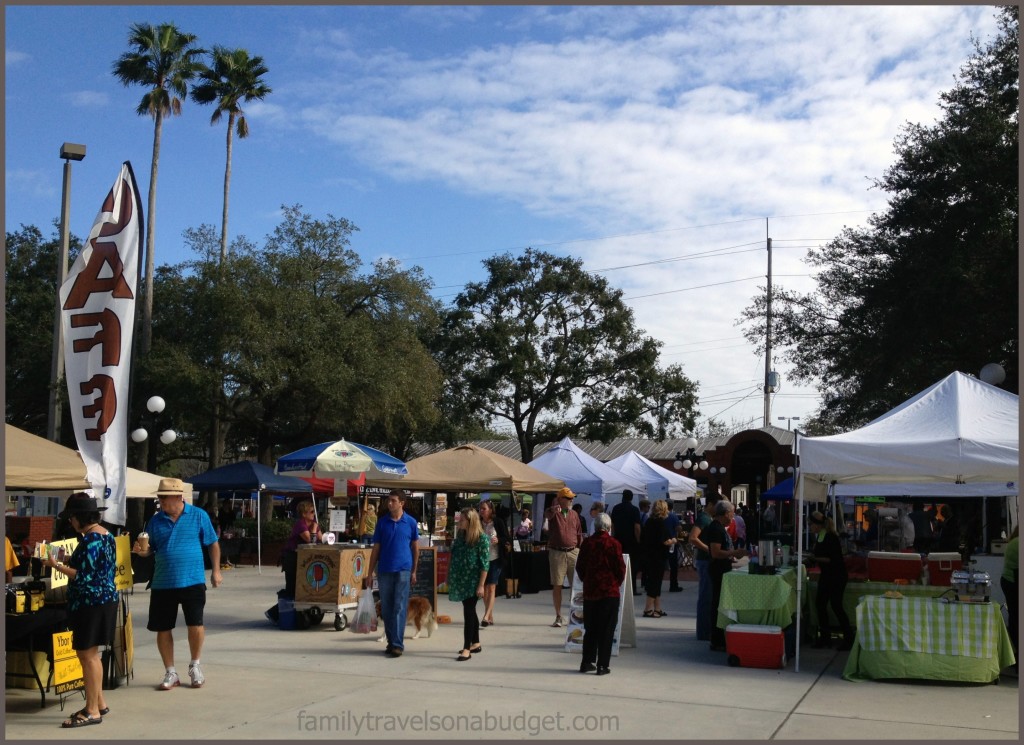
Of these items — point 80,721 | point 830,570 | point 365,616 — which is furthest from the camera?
point 365,616

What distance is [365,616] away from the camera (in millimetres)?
11531

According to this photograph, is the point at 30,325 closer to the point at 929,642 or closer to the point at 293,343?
the point at 293,343

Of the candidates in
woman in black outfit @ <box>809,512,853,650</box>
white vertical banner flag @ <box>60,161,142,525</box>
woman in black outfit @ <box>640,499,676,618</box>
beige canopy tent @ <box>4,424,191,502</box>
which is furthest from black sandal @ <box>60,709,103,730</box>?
woman in black outfit @ <box>640,499,676,618</box>

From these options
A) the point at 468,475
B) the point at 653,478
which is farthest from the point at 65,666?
the point at 653,478

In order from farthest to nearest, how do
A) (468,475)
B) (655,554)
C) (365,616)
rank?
(468,475), (655,554), (365,616)

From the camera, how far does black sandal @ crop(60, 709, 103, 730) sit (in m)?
6.98

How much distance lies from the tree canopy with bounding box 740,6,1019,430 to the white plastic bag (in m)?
16.2

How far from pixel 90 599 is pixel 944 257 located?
70.8 ft

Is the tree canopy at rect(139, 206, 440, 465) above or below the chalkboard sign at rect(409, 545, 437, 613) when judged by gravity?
above

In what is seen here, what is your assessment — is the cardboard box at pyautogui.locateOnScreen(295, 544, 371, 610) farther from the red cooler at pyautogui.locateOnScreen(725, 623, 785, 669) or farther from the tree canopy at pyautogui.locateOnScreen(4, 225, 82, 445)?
the tree canopy at pyautogui.locateOnScreen(4, 225, 82, 445)

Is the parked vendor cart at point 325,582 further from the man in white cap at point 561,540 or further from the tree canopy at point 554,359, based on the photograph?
the tree canopy at point 554,359

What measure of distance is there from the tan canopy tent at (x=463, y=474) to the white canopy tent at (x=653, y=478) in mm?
8345

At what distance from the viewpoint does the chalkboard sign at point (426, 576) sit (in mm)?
13070

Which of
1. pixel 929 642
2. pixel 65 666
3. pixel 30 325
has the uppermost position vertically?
pixel 30 325
